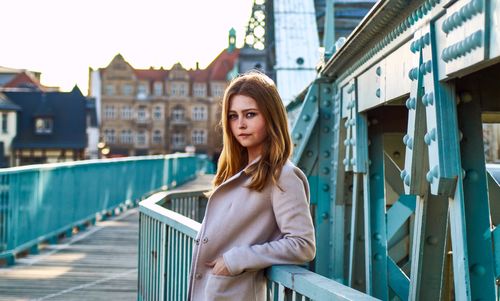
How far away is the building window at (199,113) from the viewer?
297 ft

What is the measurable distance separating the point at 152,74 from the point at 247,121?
88878 millimetres

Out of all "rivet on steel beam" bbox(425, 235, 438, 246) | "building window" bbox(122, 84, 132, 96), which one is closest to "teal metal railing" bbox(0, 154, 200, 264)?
"rivet on steel beam" bbox(425, 235, 438, 246)

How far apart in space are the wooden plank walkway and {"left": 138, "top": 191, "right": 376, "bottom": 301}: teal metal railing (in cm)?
127

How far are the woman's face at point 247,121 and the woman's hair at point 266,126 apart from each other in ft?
0.05

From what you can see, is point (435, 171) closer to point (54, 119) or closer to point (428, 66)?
point (428, 66)

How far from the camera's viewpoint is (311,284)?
283cm

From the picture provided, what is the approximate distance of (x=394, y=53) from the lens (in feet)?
14.9

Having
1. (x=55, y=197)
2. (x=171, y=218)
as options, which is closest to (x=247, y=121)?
(x=171, y=218)

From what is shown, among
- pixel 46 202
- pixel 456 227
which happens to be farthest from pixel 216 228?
pixel 46 202

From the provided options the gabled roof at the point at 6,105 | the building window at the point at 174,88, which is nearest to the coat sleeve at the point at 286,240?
the gabled roof at the point at 6,105

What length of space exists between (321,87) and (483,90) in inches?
153

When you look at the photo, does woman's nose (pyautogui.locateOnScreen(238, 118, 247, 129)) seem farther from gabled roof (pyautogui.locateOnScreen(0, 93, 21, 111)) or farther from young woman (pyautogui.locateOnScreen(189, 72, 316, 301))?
gabled roof (pyautogui.locateOnScreen(0, 93, 21, 111))

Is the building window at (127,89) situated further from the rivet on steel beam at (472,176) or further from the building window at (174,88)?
the rivet on steel beam at (472,176)

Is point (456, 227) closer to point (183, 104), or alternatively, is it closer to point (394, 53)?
point (394, 53)
